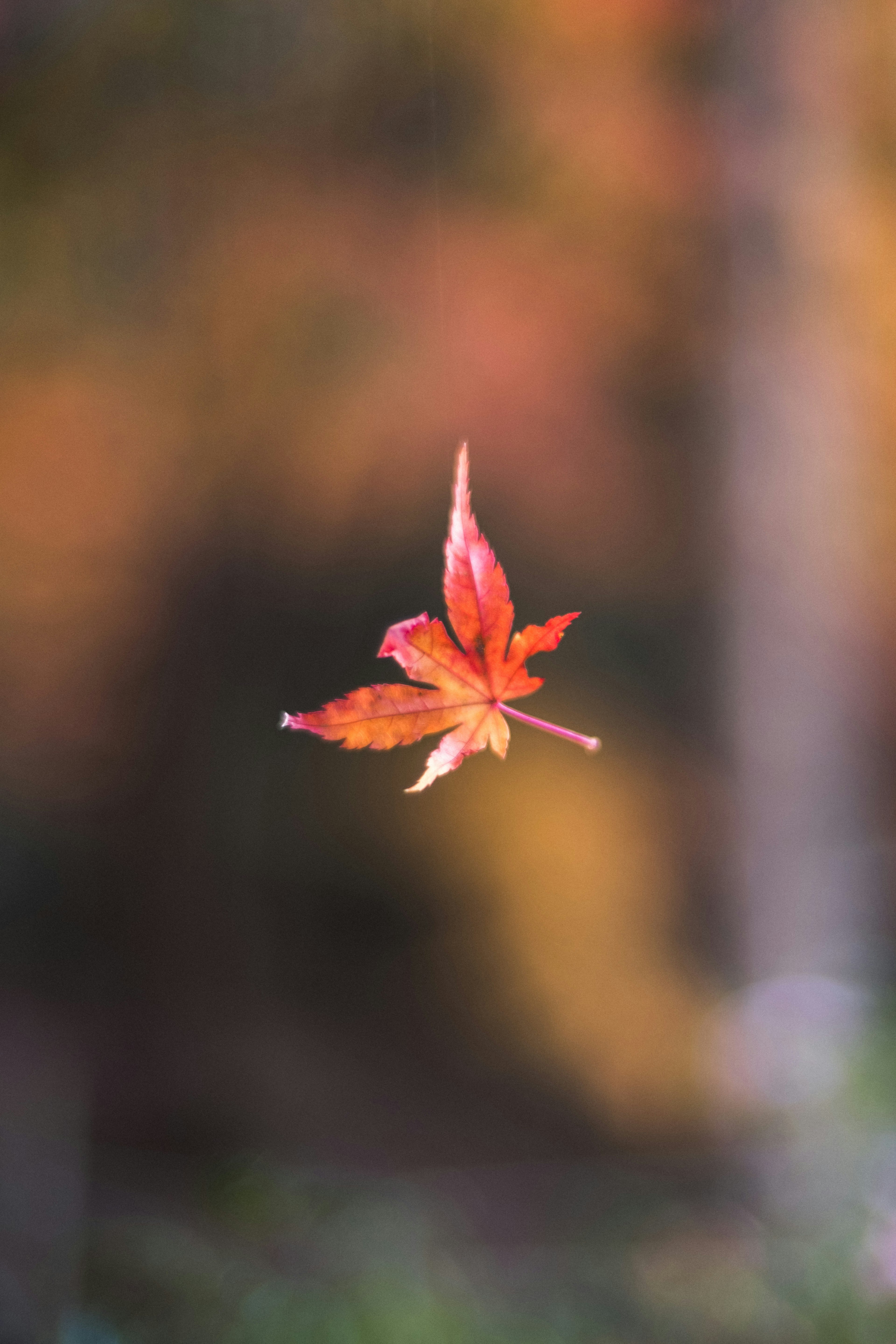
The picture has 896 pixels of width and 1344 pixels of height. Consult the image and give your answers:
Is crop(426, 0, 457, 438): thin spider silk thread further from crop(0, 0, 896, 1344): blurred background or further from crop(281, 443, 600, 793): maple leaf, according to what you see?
crop(281, 443, 600, 793): maple leaf

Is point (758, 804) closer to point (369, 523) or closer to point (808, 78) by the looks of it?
point (369, 523)

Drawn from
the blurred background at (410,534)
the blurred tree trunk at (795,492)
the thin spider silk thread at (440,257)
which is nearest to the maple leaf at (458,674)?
the blurred background at (410,534)

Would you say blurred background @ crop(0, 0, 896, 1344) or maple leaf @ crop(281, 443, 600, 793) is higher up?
blurred background @ crop(0, 0, 896, 1344)

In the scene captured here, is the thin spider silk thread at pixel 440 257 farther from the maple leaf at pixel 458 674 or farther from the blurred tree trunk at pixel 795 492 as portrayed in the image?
the maple leaf at pixel 458 674

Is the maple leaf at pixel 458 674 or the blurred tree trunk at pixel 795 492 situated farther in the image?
the blurred tree trunk at pixel 795 492

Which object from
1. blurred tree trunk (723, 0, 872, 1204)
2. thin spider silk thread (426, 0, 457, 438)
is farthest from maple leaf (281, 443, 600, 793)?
blurred tree trunk (723, 0, 872, 1204)

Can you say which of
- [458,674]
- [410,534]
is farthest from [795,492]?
[458,674]
